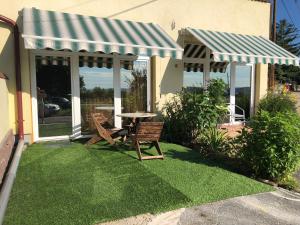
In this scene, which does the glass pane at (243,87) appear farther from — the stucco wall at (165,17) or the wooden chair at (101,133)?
the wooden chair at (101,133)

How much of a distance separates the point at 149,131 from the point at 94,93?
4470mm

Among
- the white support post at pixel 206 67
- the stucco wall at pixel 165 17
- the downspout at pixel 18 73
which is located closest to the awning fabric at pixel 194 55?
the white support post at pixel 206 67

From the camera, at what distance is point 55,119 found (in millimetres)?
13086

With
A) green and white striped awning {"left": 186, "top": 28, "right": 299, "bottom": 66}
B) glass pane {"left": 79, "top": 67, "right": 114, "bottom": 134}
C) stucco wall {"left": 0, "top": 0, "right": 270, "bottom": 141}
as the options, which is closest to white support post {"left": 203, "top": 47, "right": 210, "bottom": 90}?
green and white striped awning {"left": 186, "top": 28, "right": 299, "bottom": 66}

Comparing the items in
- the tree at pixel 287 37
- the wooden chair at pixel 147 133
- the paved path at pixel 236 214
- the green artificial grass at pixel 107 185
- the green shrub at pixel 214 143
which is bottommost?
the paved path at pixel 236 214

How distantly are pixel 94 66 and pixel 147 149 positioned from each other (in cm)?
Result: 460

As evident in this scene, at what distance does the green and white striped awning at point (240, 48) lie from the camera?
13.4 meters

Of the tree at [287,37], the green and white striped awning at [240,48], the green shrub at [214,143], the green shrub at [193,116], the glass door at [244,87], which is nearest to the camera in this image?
the green shrub at [214,143]

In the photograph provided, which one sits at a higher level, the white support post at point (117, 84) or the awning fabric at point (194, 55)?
the awning fabric at point (194, 55)

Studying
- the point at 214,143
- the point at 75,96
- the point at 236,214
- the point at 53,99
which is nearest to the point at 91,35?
the point at 75,96

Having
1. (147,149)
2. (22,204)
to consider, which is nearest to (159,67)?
(147,149)

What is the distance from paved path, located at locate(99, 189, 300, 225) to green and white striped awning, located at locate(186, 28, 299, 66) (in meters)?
7.21

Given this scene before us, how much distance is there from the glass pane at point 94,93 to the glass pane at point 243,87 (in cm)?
782

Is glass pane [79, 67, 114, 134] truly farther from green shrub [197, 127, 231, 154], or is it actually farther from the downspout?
green shrub [197, 127, 231, 154]
